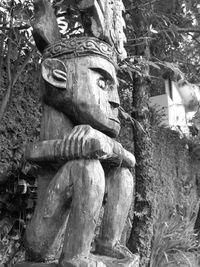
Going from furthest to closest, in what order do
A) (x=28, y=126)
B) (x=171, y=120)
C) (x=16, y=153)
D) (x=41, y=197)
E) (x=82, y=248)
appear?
(x=171, y=120) → (x=28, y=126) → (x=16, y=153) → (x=41, y=197) → (x=82, y=248)

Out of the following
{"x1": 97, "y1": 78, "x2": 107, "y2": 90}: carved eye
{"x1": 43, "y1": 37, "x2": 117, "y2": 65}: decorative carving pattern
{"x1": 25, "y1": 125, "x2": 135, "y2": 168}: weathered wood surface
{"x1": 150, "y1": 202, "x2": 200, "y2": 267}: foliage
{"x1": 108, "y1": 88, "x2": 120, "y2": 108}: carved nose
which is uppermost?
{"x1": 43, "y1": 37, "x2": 117, "y2": 65}: decorative carving pattern

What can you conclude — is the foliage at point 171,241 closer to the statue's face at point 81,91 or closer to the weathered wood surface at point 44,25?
the statue's face at point 81,91

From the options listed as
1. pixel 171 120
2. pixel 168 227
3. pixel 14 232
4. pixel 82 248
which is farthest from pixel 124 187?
pixel 171 120

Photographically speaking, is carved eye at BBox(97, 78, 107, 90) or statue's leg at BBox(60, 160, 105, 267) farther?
carved eye at BBox(97, 78, 107, 90)

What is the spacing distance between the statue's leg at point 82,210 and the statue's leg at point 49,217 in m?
0.06

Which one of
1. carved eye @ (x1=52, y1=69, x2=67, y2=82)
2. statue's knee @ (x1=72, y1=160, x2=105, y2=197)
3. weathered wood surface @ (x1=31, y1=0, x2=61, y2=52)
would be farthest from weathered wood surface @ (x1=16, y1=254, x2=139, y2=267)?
weathered wood surface @ (x1=31, y1=0, x2=61, y2=52)

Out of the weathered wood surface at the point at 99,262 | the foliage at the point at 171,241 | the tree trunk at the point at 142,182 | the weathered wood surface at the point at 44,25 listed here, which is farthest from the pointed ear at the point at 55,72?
the foliage at the point at 171,241

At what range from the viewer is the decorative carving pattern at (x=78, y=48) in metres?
1.96

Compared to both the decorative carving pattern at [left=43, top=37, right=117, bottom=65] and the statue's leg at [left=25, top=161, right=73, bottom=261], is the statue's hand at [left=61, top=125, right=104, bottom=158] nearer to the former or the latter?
the statue's leg at [left=25, top=161, right=73, bottom=261]

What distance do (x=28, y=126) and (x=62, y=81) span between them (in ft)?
4.88

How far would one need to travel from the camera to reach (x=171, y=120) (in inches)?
318

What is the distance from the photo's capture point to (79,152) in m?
1.72

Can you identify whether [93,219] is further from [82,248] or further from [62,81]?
[62,81]

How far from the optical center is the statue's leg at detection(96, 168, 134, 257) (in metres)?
1.89
